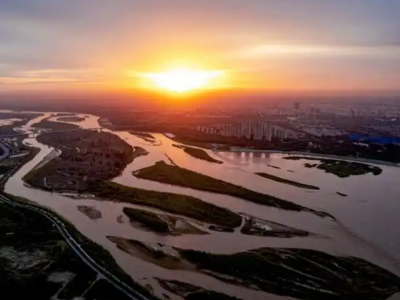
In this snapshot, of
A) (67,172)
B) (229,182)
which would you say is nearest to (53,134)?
(67,172)

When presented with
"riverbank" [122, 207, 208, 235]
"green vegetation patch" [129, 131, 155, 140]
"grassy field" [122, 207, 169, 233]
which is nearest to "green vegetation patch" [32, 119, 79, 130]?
"green vegetation patch" [129, 131, 155, 140]

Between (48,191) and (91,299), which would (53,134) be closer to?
(48,191)

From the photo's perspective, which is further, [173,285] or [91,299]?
[173,285]

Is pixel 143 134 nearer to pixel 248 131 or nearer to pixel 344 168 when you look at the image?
pixel 248 131

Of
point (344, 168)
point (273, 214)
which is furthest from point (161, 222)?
point (344, 168)

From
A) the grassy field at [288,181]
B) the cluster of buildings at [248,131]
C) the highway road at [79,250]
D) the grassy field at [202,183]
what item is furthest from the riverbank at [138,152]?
the highway road at [79,250]

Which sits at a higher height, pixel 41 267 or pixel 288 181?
pixel 288 181

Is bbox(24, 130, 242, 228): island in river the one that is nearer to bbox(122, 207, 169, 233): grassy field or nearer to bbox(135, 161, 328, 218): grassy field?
bbox(122, 207, 169, 233): grassy field
